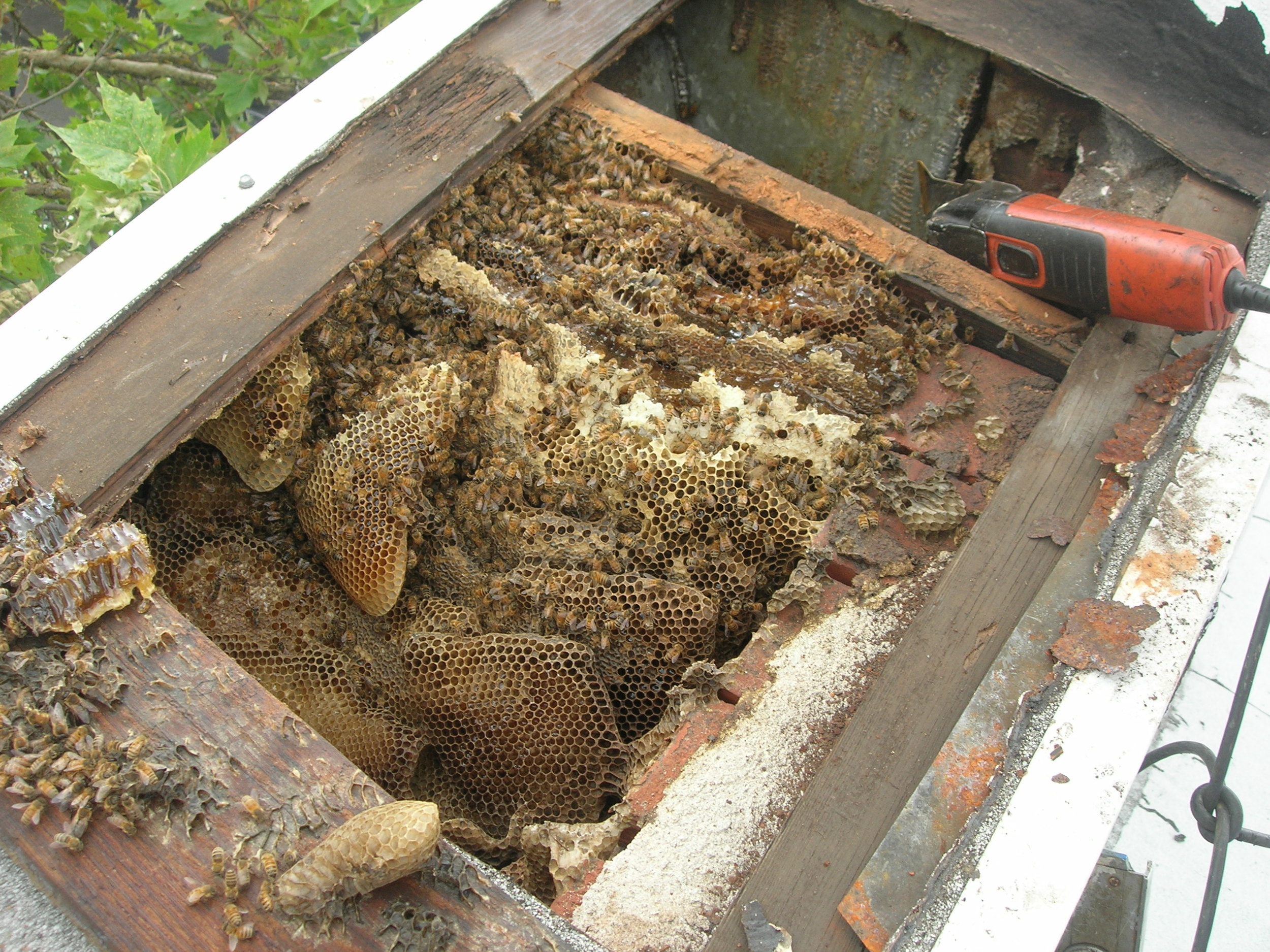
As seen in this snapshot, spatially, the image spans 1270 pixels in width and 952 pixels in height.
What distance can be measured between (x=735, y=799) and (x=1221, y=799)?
1049mm

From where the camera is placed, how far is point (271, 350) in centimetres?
180

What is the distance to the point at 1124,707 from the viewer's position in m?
1.38

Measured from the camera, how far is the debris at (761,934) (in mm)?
1303

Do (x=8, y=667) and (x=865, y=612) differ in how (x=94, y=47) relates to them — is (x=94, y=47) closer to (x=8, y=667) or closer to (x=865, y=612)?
(x=8, y=667)

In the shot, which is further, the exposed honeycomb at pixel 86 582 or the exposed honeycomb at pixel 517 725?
the exposed honeycomb at pixel 517 725

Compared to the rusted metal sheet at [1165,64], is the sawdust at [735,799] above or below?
below

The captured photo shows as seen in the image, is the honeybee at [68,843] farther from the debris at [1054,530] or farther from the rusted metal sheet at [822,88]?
the rusted metal sheet at [822,88]

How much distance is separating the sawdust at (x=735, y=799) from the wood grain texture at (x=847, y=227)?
67 cm

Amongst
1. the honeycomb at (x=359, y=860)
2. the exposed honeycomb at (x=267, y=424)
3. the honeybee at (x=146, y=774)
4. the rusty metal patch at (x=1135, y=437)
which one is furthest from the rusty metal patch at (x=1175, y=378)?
the honeybee at (x=146, y=774)

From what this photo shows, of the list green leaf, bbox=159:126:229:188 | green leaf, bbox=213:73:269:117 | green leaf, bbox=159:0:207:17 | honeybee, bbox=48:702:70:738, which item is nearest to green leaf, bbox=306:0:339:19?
green leaf, bbox=159:0:207:17

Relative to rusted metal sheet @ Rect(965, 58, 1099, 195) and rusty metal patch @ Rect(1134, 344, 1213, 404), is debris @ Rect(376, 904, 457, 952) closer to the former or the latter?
rusty metal patch @ Rect(1134, 344, 1213, 404)

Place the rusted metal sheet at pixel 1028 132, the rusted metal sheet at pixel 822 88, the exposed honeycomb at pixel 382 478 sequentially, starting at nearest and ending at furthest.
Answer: the exposed honeycomb at pixel 382 478 < the rusted metal sheet at pixel 1028 132 < the rusted metal sheet at pixel 822 88

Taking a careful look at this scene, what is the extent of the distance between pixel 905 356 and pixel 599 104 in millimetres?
1107

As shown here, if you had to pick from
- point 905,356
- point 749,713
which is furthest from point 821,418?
point 749,713
